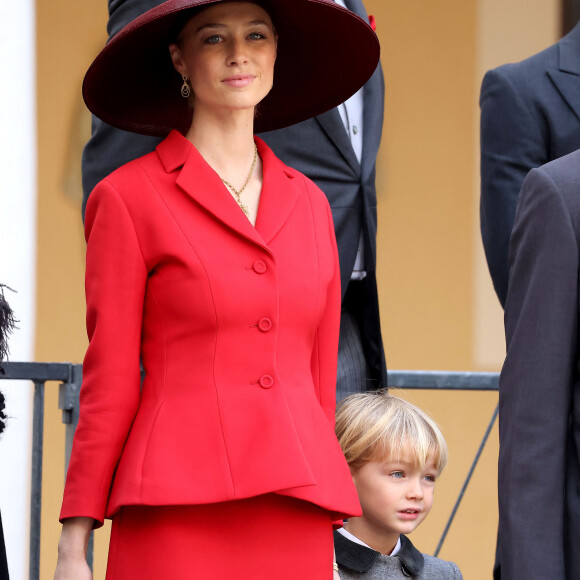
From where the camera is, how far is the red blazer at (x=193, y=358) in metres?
2.39

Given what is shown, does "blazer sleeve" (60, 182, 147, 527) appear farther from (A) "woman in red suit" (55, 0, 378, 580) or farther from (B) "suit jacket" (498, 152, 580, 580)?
(B) "suit jacket" (498, 152, 580, 580)

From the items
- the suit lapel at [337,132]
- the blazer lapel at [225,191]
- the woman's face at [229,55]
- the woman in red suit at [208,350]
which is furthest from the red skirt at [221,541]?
the suit lapel at [337,132]

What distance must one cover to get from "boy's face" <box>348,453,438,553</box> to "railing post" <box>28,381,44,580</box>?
3.79ft

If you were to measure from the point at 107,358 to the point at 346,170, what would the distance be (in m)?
1.00

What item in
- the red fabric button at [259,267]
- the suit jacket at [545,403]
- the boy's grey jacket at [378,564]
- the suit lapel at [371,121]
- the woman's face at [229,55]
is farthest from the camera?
the suit lapel at [371,121]

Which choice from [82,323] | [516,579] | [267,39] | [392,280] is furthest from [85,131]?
[516,579]

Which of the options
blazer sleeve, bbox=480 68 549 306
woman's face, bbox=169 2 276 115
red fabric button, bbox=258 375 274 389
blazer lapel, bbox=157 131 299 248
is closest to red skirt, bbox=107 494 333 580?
red fabric button, bbox=258 375 274 389

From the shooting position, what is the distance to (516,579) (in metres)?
2.23

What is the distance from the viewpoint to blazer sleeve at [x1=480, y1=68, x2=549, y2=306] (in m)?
3.52

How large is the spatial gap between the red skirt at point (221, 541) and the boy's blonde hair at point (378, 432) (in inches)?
27.4

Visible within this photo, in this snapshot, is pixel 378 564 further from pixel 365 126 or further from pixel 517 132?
pixel 517 132

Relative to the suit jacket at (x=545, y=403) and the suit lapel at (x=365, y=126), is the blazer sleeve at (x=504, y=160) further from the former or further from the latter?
the suit jacket at (x=545, y=403)

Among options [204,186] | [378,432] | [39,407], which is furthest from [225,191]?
[39,407]

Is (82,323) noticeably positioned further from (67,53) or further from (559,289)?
(559,289)
